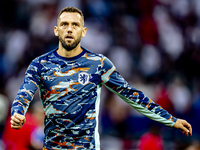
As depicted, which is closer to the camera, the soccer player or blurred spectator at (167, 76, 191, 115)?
the soccer player

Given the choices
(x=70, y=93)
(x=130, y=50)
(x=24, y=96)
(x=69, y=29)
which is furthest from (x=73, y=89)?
(x=130, y=50)

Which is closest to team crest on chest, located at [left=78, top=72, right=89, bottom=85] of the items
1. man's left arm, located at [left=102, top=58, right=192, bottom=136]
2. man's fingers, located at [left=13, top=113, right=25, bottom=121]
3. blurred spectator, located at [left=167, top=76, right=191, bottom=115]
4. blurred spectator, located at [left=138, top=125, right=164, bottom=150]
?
man's left arm, located at [left=102, top=58, right=192, bottom=136]

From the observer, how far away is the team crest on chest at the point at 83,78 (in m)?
3.13

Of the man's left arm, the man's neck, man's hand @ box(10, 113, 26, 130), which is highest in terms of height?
the man's neck

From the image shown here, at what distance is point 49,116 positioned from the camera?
3.10m

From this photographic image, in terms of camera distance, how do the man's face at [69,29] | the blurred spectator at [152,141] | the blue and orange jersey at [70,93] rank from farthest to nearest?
the blurred spectator at [152,141] < the man's face at [69,29] < the blue and orange jersey at [70,93]

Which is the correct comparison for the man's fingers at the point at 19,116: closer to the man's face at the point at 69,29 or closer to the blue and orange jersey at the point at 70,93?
the blue and orange jersey at the point at 70,93

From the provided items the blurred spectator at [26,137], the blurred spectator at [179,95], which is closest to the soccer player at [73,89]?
the blurred spectator at [26,137]

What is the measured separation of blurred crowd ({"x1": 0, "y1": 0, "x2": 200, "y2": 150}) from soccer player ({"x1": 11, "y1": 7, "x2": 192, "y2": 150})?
308 centimetres

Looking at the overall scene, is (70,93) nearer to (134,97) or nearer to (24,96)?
(24,96)

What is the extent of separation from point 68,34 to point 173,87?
4.35 m

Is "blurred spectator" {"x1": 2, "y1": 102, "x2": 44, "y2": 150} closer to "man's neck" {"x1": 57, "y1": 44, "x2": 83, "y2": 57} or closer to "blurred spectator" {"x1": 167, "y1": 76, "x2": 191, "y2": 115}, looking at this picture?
"man's neck" {"x1": 57, "y1": 44, "x2": 83, "y2": 57}

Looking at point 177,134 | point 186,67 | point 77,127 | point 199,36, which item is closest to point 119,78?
point 77,127

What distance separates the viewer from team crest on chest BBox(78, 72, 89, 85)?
3.13 meters
